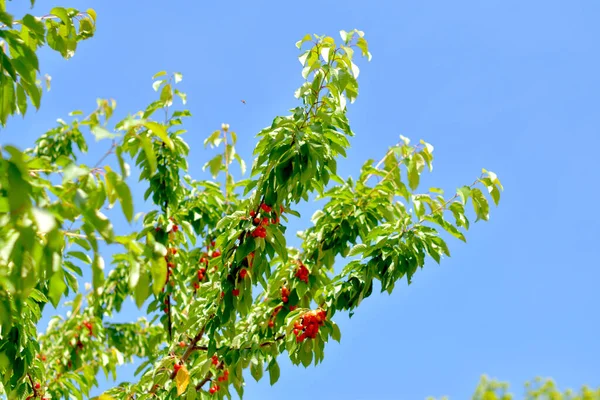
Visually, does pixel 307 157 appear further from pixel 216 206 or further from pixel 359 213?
pixel 216 206

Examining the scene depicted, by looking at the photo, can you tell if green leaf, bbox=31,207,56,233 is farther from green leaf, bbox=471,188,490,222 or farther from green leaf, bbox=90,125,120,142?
green leaf, bbox=471,188,490,222

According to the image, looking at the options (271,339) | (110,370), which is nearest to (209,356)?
(271,339)

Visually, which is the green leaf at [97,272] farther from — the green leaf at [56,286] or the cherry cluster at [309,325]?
the cherry cluster at [309,325]

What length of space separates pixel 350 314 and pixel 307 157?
0.83 m

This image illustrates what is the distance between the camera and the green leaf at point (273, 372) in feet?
11.0

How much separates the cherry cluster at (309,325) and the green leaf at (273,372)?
0.35 m

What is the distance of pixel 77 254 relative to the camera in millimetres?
2111

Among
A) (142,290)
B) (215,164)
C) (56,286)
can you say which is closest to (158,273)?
(142,290)

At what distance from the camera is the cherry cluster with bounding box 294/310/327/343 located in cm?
303

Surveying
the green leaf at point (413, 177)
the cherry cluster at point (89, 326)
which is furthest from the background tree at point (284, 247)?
the cherry cluster at point (89, 326)

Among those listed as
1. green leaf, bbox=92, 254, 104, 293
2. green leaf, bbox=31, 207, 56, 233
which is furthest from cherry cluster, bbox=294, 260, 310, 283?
green leaf, bbox=31, 207, 56, 233

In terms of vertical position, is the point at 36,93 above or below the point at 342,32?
below

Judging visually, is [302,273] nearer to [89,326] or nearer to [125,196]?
[125,196]

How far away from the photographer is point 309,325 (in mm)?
3027
